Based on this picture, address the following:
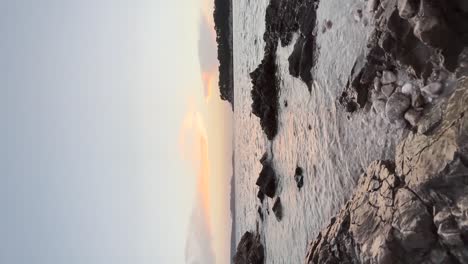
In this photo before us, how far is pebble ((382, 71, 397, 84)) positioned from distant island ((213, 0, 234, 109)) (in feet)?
28.0

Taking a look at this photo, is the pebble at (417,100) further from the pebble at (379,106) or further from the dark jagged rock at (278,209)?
the dark jagged rock at (278,209)

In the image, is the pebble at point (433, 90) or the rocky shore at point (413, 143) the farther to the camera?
the pebble at point (433, 90)

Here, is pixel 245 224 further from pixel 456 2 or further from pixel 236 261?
pixel 456 2

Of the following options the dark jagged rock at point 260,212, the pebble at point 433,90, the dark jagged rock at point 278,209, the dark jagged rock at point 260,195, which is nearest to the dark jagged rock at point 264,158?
the dark jagged rock at point 260,195

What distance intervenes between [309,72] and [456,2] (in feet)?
9.64

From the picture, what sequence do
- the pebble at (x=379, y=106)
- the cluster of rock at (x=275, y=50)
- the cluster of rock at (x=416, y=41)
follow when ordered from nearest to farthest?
1. the cluster of rock at (x=416, y=41)
2. the pebble at (x=379, y=106)
3. the cluster of rock at (x=275, y=50)

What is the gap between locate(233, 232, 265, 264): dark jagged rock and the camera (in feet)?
25.7

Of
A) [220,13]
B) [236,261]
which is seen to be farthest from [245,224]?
[220,13]

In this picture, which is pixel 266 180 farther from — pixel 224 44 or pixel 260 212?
pixel 224 44

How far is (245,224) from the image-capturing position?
30.7 feet

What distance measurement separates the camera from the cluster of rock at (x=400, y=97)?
137 inches

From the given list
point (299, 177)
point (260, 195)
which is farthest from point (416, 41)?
point (260, 195)

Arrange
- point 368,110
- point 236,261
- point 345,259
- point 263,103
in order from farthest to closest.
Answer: point 236,261, point 263,103, point 368,110, point 345,259

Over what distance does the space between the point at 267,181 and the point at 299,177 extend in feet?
4.13
